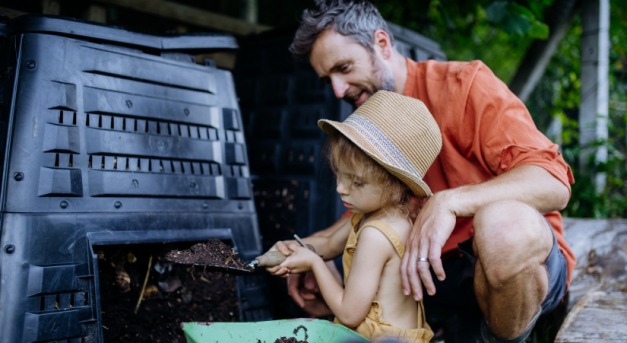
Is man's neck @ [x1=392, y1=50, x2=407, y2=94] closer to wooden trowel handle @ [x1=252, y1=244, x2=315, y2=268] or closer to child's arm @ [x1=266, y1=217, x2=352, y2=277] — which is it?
child's arm @ [x1=266, y1=217, x2=352, y2=277]

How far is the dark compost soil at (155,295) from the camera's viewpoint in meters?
1.97

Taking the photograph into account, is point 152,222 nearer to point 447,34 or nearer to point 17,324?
point 17,324

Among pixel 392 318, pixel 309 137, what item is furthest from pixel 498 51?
pixel 392 318

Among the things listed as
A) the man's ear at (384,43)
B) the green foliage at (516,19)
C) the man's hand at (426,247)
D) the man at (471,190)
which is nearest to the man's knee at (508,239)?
the man at (471,190)

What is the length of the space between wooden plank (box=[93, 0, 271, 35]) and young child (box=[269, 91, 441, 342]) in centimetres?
160

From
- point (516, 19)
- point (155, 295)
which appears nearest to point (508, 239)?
point (155, 295)

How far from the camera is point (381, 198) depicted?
1810 mm

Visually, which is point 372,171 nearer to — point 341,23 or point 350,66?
point 350,66

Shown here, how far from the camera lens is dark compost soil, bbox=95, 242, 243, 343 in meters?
1.97

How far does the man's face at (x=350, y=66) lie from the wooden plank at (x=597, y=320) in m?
1.17

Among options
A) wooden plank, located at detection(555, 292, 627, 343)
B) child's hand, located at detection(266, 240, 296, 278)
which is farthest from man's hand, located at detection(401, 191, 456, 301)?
wooden plank, located at detection(555, 292, 627, 343)

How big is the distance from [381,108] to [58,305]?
1.15 m

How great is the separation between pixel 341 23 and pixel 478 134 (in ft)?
2.41

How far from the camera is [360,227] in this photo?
74.8 inches
